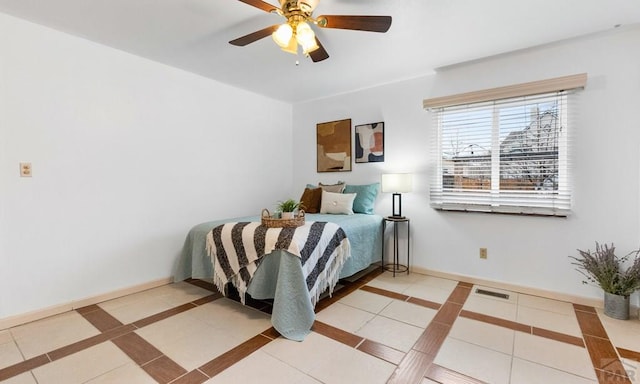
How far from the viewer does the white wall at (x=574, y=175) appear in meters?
2.46

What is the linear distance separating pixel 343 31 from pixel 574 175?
2418 millimetres

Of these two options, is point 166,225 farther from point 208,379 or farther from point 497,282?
point 497,282

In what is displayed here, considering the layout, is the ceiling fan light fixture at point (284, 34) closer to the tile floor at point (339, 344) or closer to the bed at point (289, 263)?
the bed at point (289, 263)

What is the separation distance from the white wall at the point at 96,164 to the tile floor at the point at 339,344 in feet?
1.30

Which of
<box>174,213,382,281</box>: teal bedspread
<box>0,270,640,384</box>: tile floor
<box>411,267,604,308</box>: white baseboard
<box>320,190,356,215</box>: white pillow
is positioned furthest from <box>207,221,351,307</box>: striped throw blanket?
<box>411,267,604,308</box>: white baseboard

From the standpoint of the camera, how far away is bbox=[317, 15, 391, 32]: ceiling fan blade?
5.79ft

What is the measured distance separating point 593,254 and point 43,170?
15.5 feet

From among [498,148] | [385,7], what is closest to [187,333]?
[385,7]

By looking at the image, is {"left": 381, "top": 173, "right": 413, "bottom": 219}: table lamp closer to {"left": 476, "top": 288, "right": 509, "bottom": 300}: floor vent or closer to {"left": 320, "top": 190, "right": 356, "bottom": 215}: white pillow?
{"left": 320, "top": 190, "right": 356, "bottom": 215}: white pillow

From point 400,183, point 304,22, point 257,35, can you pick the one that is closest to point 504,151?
point 400,183

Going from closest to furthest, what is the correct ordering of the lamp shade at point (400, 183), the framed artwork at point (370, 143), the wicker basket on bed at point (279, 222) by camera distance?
1. the wicker basket on bed at point (279, 222)
2. the lamp shade at point (400, 183)
3. the framed artwork at point (370, 143)

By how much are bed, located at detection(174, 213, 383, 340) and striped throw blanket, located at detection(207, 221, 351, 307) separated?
8cm

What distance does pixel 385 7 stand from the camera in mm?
2094

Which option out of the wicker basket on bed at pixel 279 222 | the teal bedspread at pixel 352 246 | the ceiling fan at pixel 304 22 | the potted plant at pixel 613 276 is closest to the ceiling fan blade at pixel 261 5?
the ceiling fan at pixel 304 22
